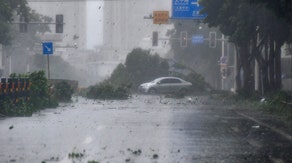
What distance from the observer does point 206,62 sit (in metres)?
83.2

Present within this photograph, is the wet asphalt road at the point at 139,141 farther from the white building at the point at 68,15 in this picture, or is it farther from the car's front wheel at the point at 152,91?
the white building at the point at 68,15

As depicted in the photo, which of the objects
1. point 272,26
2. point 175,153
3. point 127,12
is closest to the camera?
point 175,153

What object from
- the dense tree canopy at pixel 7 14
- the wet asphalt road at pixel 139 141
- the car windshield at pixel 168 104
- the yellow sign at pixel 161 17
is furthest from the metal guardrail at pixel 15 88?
the yellow sign at pixel 161 17

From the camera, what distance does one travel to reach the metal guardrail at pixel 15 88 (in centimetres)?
2553

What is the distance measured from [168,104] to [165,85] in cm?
2065

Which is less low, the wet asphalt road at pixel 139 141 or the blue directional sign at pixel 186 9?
the blue directional sign at pixel 186 9

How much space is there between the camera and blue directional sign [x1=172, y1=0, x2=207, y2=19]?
44.8 metres

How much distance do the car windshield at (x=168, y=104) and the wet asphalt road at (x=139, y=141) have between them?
22 millimetres

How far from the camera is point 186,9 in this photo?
4506 centimetres

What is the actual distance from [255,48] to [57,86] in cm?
1149

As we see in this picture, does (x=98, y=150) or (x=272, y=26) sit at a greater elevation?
(x=272, y=26)

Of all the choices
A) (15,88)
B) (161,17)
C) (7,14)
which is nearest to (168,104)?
(15,88)

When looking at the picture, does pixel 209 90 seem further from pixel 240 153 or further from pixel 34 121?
pixel 240 153

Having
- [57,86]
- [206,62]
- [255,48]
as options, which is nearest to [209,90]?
[255,48]
